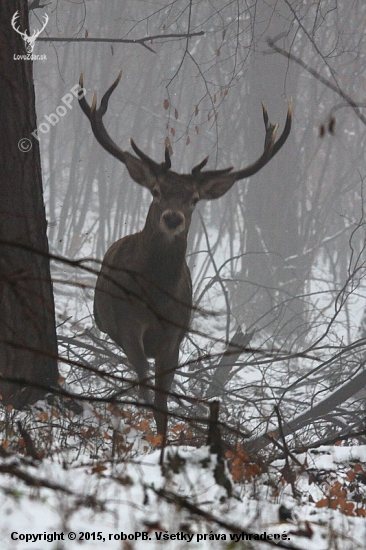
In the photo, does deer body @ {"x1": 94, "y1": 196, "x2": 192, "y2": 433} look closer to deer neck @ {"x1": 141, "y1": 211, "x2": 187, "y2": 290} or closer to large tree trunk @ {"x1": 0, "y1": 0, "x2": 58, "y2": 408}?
deer neck @ {"x1": 141, "y1": 211, "x2": 187, "y2": 290}

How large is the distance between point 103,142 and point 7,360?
2.31m

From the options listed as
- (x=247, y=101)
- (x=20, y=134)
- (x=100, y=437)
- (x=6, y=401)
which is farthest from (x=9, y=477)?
(x=247, y=101)

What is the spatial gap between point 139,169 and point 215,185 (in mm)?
664

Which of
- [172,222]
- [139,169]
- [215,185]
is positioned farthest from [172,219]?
[215,185]

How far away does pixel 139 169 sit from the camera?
6.39m

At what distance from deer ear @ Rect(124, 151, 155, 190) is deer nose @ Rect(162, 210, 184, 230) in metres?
0.68

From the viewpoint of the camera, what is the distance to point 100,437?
13.6ft

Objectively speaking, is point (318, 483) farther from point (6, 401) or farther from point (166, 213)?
point (166, 213)

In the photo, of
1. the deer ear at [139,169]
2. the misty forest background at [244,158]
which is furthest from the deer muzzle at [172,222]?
the misty forest background at [244,158]

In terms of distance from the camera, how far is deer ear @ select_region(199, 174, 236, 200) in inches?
251

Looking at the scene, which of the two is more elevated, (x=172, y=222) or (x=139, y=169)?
(x=139, y=169)

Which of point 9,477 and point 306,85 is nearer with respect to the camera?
point 9,477

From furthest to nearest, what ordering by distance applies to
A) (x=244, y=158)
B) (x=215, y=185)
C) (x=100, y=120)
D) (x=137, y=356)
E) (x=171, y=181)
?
1. (x=244, y=158)
2. (x=215, y=185)
3. (x=100, y=120)
4. (x=171, y=181)
5. (x=137, y=356)

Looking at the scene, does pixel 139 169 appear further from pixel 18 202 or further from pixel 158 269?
pixel 18 202
